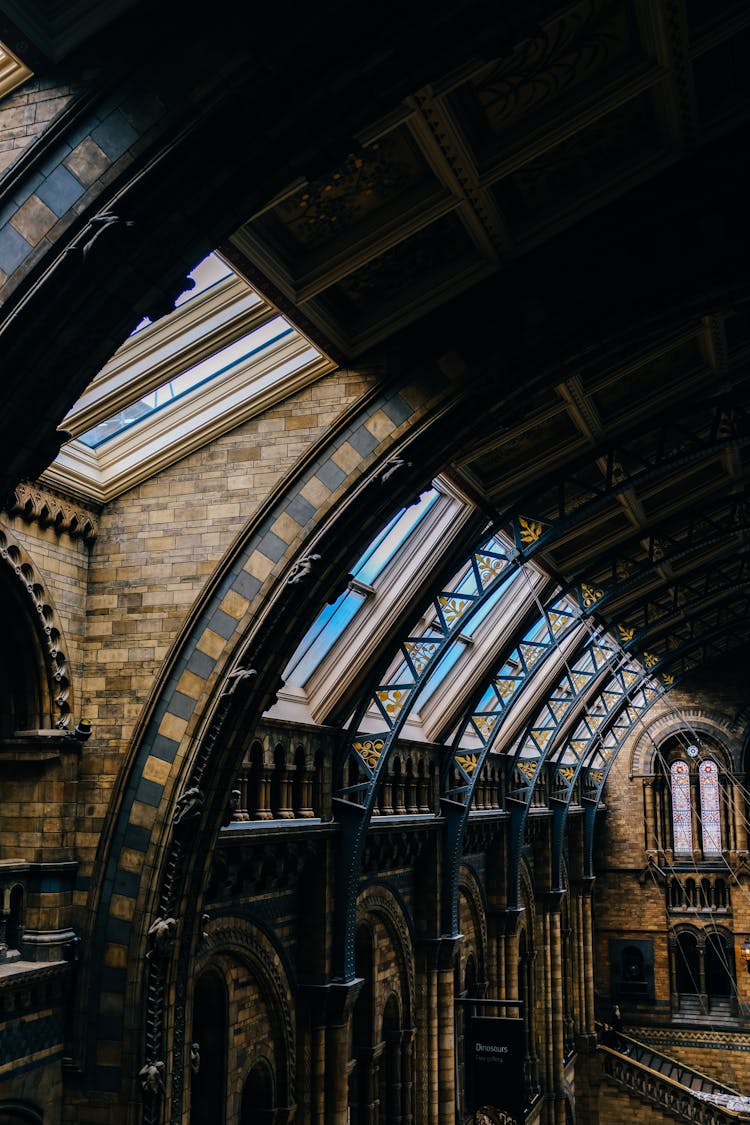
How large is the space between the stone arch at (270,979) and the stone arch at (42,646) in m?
3.87

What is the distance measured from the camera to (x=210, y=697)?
11367mm

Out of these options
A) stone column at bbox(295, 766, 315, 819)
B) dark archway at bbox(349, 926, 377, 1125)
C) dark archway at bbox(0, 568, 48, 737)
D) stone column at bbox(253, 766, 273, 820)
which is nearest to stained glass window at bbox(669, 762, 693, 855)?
dark archway at bbox(349, 926, 377, 1125)

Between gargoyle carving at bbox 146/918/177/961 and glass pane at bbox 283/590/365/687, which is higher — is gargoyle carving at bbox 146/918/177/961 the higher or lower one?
the lower one

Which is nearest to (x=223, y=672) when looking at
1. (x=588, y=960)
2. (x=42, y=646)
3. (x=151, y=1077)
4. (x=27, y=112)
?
(x=42, y=646)

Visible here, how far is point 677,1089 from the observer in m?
32.6

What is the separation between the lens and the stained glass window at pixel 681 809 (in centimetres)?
3909

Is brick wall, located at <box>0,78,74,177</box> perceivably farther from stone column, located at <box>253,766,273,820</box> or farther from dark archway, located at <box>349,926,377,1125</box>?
dark archway, located at <box>349,926,377,1125</box>

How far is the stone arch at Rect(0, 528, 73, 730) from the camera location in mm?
10945

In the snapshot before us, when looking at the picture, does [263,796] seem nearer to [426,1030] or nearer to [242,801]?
[242,801]

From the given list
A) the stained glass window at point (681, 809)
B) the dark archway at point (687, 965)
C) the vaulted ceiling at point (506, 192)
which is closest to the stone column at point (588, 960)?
the dark archway at point (687, 965)

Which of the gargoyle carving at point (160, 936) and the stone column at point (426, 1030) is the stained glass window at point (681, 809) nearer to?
the stone column at point (426, 1030)

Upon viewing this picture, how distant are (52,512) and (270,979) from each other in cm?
711

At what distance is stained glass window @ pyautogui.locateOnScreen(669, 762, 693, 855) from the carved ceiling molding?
3118 cm

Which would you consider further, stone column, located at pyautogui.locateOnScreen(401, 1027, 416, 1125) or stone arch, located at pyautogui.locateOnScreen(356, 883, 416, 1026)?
stone column, located at pyautogui.locateOnScreen(401, 1027, 416, 1125)
